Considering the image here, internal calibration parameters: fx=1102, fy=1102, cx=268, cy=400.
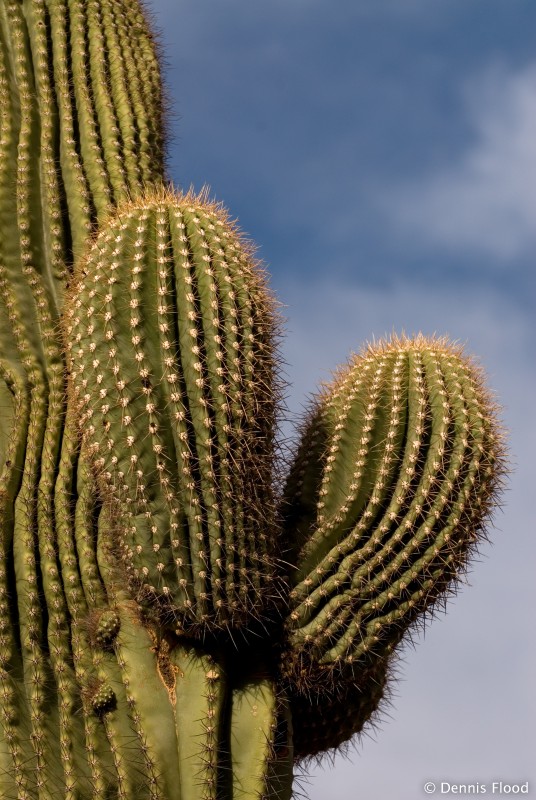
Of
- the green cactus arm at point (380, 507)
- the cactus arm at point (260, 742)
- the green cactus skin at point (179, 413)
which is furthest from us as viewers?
the green cactus arm at point (380, 507)

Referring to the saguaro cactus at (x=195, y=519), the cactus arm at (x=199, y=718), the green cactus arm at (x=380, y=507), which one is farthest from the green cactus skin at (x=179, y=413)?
the green cactus arm at (x=380, y=507)

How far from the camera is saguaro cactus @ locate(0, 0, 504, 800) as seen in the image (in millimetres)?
4117

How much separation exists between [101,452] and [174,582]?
1.84ft

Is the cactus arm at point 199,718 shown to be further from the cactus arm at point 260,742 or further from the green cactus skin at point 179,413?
the green cactus skin at point 179,413

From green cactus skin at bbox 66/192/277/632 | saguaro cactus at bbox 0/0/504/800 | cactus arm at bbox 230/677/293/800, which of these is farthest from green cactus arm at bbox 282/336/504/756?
green cactus skin at bbox 66/192/277/632

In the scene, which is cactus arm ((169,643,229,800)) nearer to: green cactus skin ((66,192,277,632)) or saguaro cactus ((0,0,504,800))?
saguaro cactus ((0,0,504,800))

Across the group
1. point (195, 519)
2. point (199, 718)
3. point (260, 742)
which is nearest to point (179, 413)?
point (195, 519)

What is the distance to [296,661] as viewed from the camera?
14.5 ft

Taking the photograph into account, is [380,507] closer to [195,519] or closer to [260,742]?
[195,519]

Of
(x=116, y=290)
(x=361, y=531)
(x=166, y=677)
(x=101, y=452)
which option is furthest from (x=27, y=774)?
(x=116, y=290)

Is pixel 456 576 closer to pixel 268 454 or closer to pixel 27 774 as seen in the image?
pixel 268 454

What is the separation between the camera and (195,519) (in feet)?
13.3

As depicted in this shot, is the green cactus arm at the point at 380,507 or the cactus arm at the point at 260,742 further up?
the green cactus arm at the point at 380,507

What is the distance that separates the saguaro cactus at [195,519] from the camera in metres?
4.12
